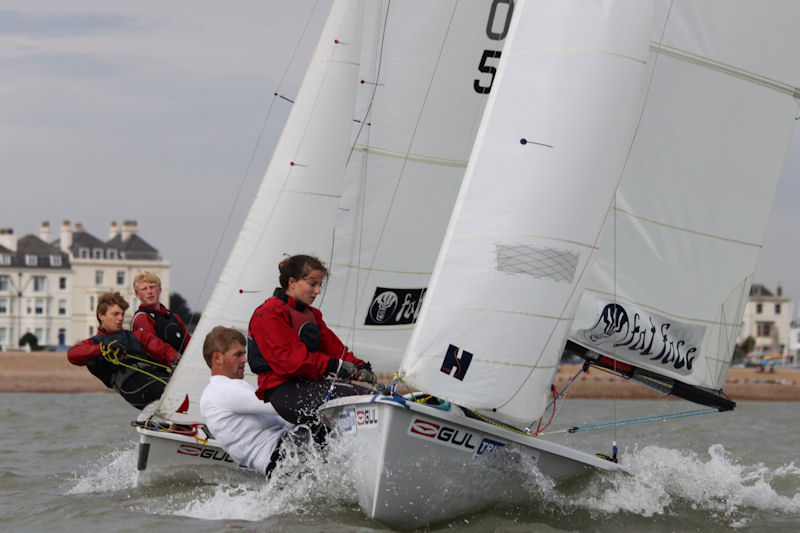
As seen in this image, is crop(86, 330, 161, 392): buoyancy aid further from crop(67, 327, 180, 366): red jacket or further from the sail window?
the sail window

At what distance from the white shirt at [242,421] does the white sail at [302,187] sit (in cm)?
261

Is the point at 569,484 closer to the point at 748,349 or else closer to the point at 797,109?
the point at 797,109

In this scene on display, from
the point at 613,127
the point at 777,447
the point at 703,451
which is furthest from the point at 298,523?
the point at 777,447

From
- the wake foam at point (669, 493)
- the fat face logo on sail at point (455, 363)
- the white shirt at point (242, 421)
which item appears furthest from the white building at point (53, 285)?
the fat face logo on sail at point (455, 363)

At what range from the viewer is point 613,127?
7027 mm

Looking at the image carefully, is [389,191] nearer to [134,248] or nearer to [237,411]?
[237,411]

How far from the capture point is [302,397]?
6.88m

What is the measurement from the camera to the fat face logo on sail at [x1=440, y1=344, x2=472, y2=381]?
656cm

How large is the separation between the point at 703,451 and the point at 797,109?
23.3 feet

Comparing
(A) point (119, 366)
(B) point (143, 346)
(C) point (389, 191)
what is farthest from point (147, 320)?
(C) point (389, 191)

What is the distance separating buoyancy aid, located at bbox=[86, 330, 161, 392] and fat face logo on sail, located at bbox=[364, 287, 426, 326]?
1.95 metres

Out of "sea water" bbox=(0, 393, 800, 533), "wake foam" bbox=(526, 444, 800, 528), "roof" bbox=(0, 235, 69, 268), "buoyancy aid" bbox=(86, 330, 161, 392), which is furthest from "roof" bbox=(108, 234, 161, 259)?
"wake foam" bbox=(526, 444, 800, 528)

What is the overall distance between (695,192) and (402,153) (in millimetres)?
2739

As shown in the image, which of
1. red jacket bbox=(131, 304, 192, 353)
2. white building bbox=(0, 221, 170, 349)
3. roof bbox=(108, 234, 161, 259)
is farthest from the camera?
roof bbox=(108, 234, 161, 259)
